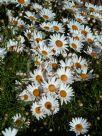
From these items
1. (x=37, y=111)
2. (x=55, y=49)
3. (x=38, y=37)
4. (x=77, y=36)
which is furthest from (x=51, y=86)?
(x=77, y=36)

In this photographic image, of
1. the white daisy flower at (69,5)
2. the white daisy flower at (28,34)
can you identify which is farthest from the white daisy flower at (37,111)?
the white daisy flower at (69,5)

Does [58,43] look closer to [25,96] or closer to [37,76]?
[37,76]

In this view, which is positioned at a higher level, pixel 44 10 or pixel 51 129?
pixel 44 10

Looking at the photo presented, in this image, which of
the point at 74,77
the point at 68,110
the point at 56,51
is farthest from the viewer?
the point at 56,51

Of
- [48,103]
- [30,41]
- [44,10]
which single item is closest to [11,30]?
[30,41]

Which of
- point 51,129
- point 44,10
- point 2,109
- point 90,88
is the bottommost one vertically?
point 51,129

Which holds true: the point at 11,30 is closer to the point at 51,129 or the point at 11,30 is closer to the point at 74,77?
the point at 74,77

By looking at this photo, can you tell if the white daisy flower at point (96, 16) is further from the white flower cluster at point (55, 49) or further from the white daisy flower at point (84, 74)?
the white daisy flower at point (84, 74)
